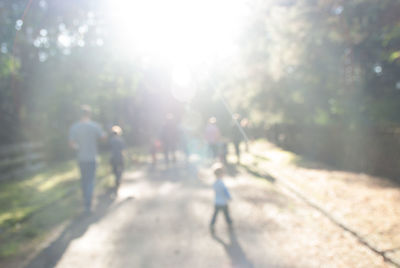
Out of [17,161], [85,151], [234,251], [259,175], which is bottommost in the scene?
[259,175]

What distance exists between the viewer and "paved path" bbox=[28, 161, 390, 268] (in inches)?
165

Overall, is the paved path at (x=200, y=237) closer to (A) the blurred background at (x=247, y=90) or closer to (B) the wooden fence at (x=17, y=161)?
(A) the blurred background at (x=247, y=90)

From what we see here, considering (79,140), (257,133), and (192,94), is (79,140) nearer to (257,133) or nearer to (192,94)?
(257,133)

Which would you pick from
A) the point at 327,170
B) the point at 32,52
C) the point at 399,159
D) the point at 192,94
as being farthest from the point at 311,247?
the point at 192,94

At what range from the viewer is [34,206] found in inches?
297

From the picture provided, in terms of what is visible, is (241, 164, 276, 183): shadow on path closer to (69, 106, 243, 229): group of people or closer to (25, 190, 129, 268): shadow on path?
(69, 106, 243, 229): group of people

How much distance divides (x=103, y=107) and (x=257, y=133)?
18689mm

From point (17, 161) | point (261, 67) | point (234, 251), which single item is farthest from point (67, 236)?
point (261, 67)

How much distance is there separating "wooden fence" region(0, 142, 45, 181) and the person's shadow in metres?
9.99

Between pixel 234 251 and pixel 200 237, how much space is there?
2.46 feet

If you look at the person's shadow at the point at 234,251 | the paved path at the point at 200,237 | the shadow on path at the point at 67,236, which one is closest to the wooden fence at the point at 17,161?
the shadow on path at the point at 67,236

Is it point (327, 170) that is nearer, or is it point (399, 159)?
point (399, 159)

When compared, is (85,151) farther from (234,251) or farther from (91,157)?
(234,251)

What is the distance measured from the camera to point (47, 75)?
15.3 m
